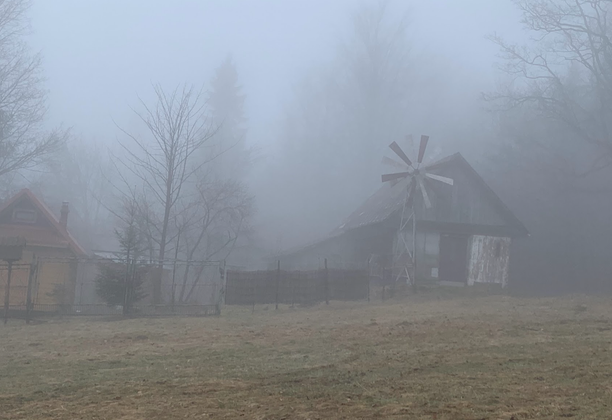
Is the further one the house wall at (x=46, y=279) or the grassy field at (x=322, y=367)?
the house wall at (x=46, y=279)

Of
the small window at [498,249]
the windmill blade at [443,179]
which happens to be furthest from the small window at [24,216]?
the small window at [498,249]

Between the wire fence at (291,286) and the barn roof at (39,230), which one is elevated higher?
the barn roof at (39,230)

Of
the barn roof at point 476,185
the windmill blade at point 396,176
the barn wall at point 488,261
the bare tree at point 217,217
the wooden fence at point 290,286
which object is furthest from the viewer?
the bare tree at point 217,217

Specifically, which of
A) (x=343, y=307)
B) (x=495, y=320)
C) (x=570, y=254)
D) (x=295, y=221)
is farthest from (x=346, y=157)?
(x=495, y=320)

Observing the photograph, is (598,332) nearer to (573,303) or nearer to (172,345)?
(573,303)

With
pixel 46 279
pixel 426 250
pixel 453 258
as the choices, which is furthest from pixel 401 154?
pixel 46 279

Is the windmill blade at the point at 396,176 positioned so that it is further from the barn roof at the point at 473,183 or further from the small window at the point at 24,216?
the small window at the point at 24,216

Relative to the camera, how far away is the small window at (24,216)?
93.1 feet

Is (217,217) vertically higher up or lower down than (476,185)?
lower down

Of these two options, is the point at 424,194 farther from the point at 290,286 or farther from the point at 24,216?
the point at 24,216

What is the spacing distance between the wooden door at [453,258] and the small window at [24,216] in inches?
732

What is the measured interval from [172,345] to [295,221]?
139ft

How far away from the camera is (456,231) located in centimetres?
2917

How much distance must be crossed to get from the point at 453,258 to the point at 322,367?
20201 mm
